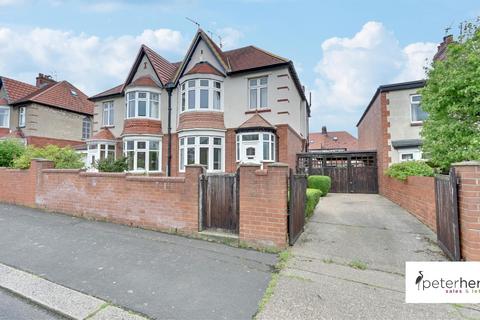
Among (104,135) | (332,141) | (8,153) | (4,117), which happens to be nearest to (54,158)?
(8,153)

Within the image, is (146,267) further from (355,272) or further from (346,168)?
(346,168)

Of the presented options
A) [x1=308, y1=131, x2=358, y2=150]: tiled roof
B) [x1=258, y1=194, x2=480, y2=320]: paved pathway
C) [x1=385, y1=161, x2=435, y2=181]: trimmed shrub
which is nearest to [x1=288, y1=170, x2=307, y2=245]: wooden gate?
[x1=258, y1=194, x2=480, y2=320]: paved pathway

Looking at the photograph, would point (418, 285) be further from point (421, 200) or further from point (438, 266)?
point (421, 200)

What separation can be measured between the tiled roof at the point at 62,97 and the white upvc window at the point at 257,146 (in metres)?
20.5

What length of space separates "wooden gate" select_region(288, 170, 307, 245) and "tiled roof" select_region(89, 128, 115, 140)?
16.1m

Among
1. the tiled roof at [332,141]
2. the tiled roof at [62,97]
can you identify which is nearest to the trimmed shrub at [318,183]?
the tiled roof at [62,97]

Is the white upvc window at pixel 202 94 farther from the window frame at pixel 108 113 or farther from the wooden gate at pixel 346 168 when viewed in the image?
the window frame at pixel 108 113

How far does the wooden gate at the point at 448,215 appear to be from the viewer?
444 cm

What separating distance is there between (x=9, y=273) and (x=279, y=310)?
15.0 ft

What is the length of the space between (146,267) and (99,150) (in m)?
16.0

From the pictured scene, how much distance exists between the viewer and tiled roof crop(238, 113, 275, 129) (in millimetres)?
13492

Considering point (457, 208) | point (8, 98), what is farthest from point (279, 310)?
point (8, 98)

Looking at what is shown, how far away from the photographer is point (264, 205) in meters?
5.60

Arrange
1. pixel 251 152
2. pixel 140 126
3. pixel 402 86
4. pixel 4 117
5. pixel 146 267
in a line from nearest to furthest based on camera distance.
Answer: pixel 146 267 < pixel 402 86 < pixel 251 152 < pixel 140 126 < pixel 4 117
